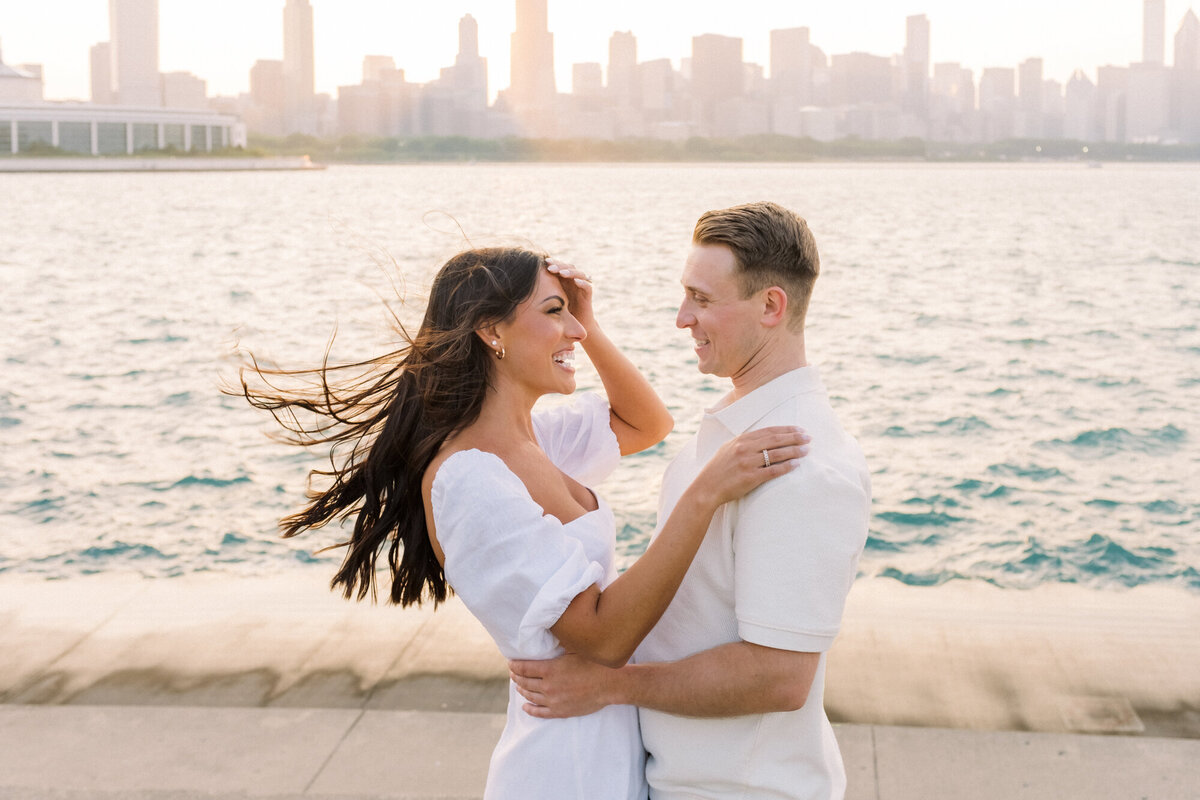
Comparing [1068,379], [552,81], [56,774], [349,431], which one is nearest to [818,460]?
[349,431]

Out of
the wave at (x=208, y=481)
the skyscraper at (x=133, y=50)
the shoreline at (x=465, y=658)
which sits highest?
the skyscraper at (x=133, y=50)

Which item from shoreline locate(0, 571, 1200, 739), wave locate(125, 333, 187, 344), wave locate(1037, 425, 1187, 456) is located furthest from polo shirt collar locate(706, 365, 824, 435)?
wave locate(125, 333, 187, 344)

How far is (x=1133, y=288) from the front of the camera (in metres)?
36.2

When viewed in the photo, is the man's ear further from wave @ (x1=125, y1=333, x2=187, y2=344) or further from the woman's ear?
wave @ (x1=125, y1=333, x2=187, y2=344)

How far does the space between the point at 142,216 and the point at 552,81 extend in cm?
10237

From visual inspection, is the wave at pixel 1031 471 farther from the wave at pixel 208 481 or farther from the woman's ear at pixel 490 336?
the woman's ear at pixel 490 336

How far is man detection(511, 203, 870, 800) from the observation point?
2.20 meters

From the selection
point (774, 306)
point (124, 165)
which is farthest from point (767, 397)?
point (124, 165)

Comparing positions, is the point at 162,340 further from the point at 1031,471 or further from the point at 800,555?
the point at 800,555

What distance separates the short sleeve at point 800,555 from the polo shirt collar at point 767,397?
0.75ft

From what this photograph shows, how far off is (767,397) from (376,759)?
2.63 meters

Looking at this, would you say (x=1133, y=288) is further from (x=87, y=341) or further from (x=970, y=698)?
(x=970, y=698)

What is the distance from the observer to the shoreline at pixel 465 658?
4.93 m

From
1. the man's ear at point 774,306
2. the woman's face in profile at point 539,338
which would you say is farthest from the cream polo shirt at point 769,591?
the woman's face in profile at point 539,338
